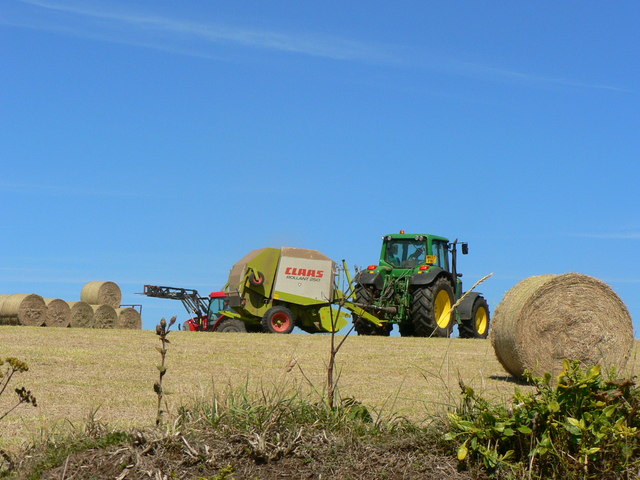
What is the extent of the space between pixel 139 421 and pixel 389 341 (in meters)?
9.77

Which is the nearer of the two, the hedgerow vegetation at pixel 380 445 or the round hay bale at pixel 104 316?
the hedgerow vegetation at pixel 380 445

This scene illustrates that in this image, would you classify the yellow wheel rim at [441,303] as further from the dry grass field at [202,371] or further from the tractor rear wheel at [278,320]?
the tractor rear wheel at [278,320]

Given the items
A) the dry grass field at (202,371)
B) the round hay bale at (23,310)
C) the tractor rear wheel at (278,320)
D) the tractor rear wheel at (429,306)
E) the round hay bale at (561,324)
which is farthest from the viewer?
the round hay bale at (23,310)

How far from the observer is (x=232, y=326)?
63.7 feet

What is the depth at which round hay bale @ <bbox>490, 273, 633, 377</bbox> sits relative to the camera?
33.7ft

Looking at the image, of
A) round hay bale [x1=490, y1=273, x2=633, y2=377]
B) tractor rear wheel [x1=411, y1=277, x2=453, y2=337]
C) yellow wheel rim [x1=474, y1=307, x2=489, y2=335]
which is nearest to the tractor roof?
tractor rear wheel [x1=411, y1=277, x2=453, y2=337]

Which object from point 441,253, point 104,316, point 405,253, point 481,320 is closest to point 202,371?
point 405,253

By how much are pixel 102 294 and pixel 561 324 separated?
18.0 metres

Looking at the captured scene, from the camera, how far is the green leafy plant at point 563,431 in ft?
13.2

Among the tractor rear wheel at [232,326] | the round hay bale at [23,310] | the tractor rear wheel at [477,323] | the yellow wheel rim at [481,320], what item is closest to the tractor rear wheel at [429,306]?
the tractor rear wheel at [477,323]

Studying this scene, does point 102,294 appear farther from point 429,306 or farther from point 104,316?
point 429,306

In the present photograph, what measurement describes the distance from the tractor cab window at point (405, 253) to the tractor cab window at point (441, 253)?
0.94 ft

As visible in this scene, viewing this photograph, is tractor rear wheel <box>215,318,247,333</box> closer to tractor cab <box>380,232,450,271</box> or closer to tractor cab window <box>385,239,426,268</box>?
tractor cab <box>380,232,450,271</box>

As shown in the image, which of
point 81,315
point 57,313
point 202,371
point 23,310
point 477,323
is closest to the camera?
point 202,371
